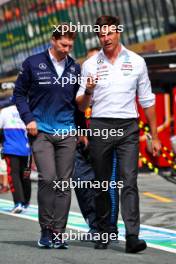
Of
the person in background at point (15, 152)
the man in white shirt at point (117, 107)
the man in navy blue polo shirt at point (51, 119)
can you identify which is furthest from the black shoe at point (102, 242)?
the person in background at point (15, 152)

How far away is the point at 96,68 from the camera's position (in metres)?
8.86

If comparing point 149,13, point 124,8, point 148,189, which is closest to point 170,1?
point 149,13

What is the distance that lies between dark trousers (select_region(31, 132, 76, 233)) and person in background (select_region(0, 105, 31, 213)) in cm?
514

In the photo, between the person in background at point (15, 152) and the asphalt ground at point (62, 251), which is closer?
the asphalt ground at point (62, 251)

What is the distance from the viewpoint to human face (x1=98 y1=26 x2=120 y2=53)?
880 centimetres

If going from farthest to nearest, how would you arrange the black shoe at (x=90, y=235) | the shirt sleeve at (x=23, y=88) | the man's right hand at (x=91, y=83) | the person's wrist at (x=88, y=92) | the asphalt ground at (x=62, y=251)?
the black shoe at (x=90, y=235), the shirt sleeve at (x=23, y=88), the person's wrist at (x=88, y=92), the man's right hand at (x=91, y=83), the asphalt ground at (x=62, y=251)

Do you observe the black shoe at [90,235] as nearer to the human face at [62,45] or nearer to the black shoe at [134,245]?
the black shoe at [134,245]

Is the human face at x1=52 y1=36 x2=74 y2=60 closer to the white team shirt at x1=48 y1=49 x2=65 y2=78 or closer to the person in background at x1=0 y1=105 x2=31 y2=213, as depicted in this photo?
the white team shirt at x1=48 y1=49 x2=65 y2=78

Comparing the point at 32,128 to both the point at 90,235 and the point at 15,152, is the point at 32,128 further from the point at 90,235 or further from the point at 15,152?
the point at 15,152

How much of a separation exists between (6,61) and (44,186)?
214 ft

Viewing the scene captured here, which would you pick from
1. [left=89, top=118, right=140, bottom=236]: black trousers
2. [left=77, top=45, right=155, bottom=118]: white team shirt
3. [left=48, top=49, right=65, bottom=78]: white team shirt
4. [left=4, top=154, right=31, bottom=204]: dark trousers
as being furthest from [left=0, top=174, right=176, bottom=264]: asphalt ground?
[left=48, top=49, right=65, bottom=78]: white team shirt

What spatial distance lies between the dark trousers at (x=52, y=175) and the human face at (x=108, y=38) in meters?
0.87

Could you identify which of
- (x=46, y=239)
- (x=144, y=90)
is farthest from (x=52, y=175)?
(x=144, y=90)

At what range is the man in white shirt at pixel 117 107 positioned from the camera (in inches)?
346
